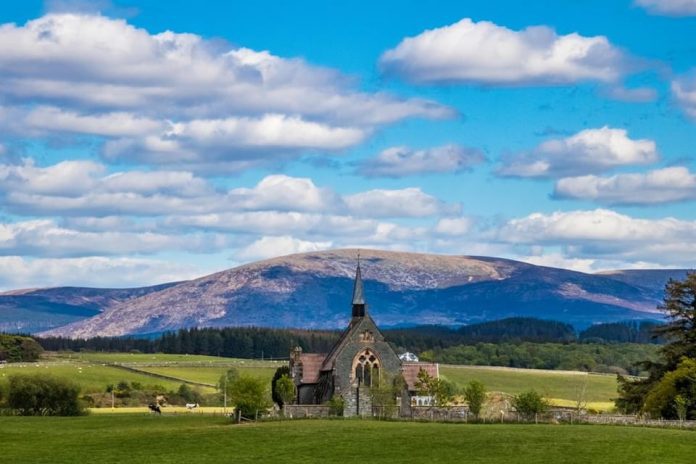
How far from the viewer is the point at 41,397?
144m

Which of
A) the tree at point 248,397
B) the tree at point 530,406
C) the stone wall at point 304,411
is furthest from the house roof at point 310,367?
the tree at point 530,406

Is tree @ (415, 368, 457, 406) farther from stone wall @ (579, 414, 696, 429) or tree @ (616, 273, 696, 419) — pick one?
stone wall @ (579, 414, 696, 429)

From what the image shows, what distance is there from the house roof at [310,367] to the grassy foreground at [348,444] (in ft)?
96.4

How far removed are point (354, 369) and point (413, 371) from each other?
9.91 meters

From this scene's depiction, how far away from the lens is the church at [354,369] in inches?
5251

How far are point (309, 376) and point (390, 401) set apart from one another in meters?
14.3

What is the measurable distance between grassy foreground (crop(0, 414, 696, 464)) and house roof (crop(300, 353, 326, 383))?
2938cm

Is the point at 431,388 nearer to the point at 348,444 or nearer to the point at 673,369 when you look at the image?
the point at 673,369

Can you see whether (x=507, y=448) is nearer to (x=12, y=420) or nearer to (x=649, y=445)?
(x=649, y=445)

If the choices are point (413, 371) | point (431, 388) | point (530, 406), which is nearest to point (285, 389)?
point (431, 388)

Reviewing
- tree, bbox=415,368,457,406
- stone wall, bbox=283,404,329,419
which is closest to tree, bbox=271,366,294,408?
stone wall, bbox=283,404,329,419

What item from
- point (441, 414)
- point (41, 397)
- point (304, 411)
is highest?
point (41, 397)

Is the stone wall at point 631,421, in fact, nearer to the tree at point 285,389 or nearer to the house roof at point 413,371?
the house roof at point 413,371

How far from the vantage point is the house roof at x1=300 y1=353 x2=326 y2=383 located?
13938 cm
